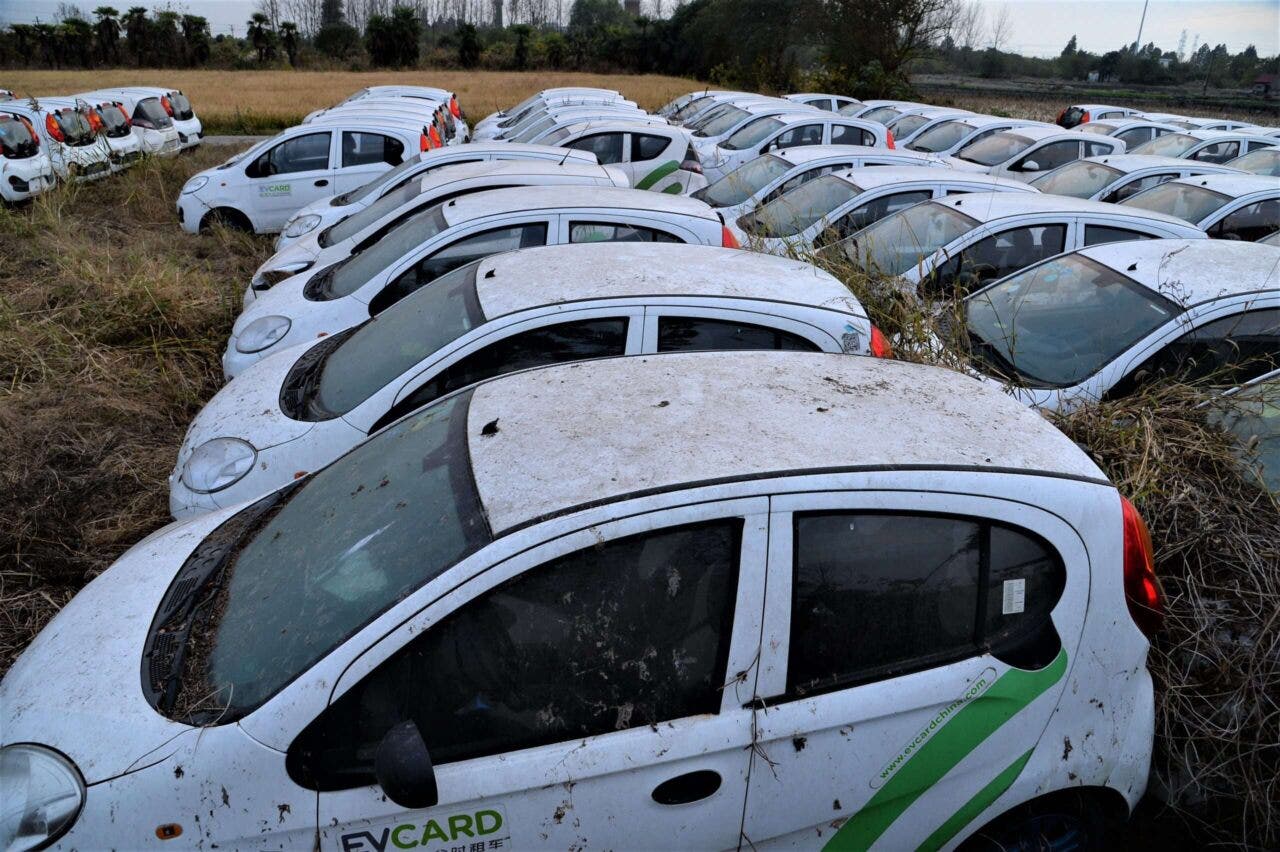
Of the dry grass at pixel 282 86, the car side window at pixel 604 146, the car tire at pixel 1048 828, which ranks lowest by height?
the car tire at pixel 1048 828

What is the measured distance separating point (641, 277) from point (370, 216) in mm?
4152

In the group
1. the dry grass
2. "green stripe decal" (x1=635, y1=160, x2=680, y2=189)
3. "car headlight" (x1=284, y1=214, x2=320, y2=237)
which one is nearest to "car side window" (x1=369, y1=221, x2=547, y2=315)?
"car headlight" (x1=284, y1=214, x2=320, y2=237)

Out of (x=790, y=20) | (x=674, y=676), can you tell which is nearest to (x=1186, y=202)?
(x=674, y=676)

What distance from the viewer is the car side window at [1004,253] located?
21.3ft

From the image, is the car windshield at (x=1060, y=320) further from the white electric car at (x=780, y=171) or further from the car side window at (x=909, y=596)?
the white electric car at (x=780, y=171)

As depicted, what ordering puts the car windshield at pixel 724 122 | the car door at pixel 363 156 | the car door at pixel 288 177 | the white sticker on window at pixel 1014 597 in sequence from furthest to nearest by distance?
the car windshield at pixel 724 122, the car door at pixel 363 156, the car door at pixel 288 177, the white sticker on window at pixel 1014 597

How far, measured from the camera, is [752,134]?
14.6 metres

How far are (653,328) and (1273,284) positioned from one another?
11.1ft

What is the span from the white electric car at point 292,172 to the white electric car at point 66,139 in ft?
7.12

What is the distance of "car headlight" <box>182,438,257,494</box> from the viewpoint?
4.17 m

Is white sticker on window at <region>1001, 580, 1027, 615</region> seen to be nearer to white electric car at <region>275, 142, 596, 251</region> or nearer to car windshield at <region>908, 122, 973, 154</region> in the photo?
white electric car at <region>275, 142, 596, 251</region>

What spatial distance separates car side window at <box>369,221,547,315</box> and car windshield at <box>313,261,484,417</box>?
0.92 metres

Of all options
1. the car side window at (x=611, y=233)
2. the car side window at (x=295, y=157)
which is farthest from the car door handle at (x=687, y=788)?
the car side window at (x=295, y=157)

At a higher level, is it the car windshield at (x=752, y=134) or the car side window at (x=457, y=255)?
the car windshield at (x=752, y=134)
